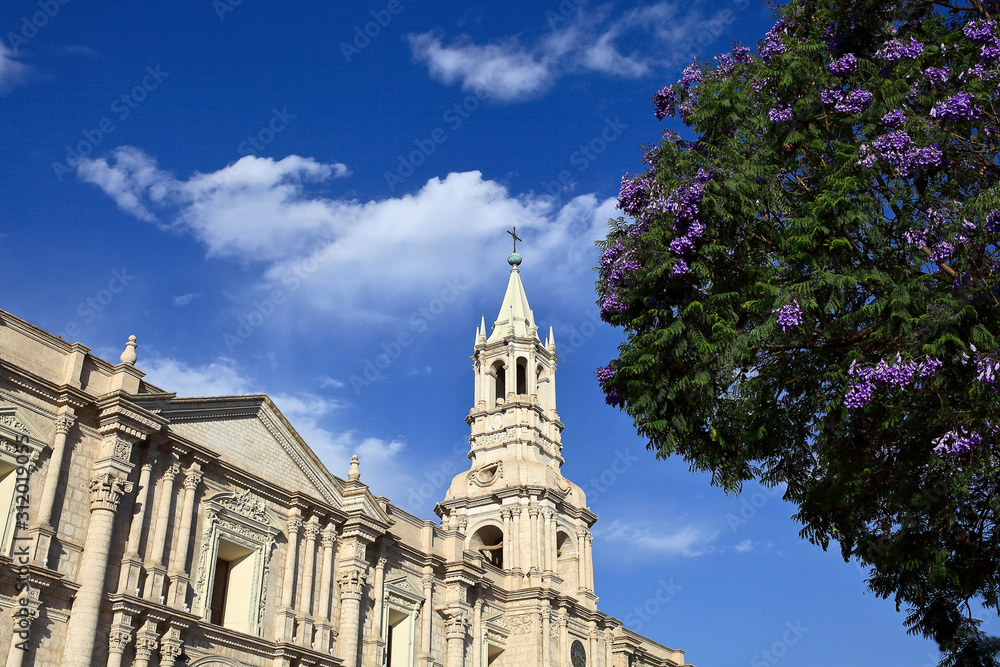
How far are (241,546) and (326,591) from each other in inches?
121

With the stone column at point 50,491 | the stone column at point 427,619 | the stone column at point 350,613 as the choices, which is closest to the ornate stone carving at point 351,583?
the stone column at point 350,613

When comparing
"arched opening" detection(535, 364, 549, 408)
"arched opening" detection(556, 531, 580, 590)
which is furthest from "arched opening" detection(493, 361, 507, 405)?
"arched opening" detection(556, 531, 580, 590)

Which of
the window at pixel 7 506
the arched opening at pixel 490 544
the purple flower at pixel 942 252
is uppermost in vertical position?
the arched opening at pixel 490 544

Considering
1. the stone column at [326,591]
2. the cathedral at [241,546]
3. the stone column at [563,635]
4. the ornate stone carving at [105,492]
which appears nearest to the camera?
the cathedral at [241,546]

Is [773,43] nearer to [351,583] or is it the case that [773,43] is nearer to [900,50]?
[900,50]

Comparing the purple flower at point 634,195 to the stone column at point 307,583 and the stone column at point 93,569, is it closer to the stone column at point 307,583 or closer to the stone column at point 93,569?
the stone column at point 93,569

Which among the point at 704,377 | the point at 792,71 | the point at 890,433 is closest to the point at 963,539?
the point at 890,433

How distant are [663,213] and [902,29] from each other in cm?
407

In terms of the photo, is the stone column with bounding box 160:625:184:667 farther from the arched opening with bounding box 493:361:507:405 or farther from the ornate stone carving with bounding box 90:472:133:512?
the arched opening with bounding box 493:361:507:405

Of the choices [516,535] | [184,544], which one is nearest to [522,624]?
[516,535]

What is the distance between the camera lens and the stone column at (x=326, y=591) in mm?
24703

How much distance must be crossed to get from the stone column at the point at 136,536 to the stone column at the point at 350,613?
266 inches

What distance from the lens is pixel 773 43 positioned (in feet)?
39.5

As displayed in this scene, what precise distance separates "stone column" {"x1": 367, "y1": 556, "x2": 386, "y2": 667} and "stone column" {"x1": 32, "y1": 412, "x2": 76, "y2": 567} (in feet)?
33.4
